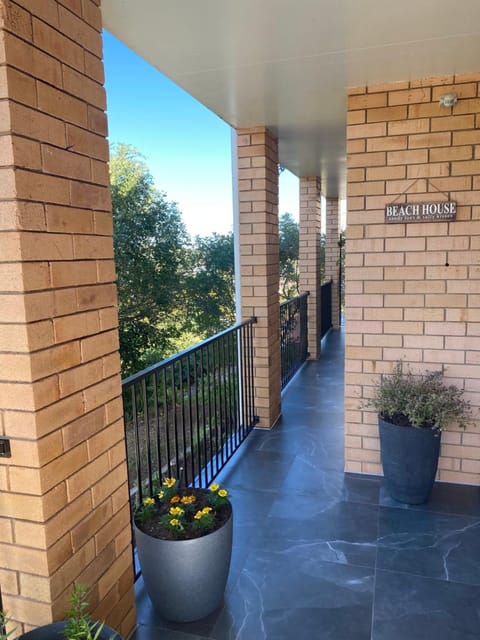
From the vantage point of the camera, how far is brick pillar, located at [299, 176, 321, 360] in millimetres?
6652

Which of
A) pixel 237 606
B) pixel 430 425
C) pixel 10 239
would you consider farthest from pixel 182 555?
pixel 430 425

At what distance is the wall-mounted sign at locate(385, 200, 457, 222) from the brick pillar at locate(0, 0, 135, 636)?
77.1 inches

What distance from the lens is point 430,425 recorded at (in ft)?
8.91

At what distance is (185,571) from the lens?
184 cm

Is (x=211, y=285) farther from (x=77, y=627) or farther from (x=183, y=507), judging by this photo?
(x=77, y=627)

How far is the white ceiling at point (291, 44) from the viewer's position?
6.50ft

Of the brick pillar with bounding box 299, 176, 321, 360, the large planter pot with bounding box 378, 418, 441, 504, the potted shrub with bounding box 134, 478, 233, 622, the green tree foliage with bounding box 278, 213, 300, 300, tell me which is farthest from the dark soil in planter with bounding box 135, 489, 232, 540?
the green tree foliage with bounding box 278, 213, 300, 300

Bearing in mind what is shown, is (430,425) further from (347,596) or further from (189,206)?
(189,206)

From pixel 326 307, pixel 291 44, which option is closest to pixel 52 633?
pixel 291 44

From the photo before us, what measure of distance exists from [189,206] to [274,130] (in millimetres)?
5995

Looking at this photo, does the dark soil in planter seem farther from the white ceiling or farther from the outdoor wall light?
the outdoor wall light

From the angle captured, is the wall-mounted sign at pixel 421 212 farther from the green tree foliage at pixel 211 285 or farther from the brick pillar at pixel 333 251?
the green tree foliage at pixel 211 285

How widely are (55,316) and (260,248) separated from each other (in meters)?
2.71

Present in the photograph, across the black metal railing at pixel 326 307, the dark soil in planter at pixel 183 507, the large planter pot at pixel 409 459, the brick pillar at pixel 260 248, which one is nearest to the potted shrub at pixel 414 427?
the large planter pot at pixel 409 459
